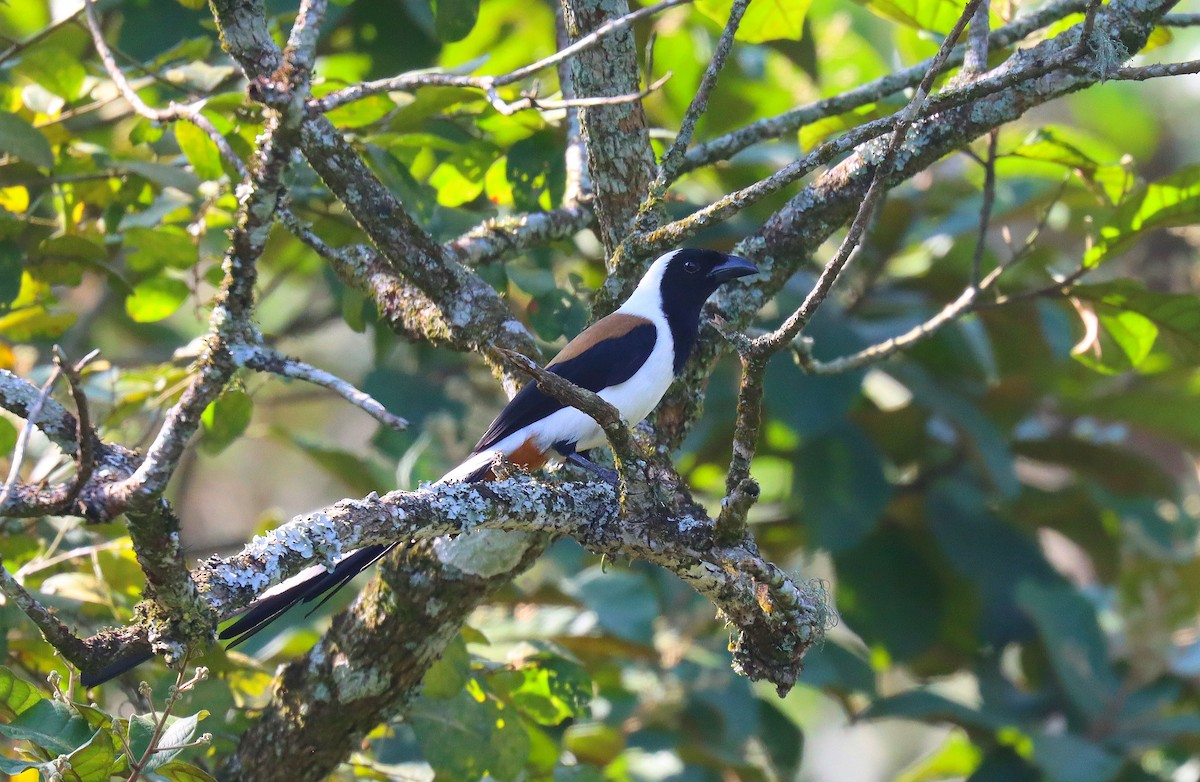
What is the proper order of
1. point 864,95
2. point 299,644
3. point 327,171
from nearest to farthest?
point 327,171, point 864,95, point 299,644

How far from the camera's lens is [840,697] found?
5113mm

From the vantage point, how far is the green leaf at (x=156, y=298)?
401 centimetres

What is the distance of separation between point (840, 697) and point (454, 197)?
2773mm

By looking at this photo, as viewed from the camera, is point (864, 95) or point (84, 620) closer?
point (84, 620)

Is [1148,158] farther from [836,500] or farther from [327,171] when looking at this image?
[327,171]

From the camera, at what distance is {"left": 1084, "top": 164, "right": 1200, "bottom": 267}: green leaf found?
3539mm

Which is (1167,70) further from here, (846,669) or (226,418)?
(846,669)

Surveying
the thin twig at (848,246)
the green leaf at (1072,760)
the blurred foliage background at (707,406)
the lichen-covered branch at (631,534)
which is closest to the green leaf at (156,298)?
the blurred foliage background at (707,406)

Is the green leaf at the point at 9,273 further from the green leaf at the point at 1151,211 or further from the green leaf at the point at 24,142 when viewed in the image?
the green leaf at the point at 1151,211

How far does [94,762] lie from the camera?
6.91ft

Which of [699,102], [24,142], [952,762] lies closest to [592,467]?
[699,102]

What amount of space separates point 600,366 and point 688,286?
0.61 m

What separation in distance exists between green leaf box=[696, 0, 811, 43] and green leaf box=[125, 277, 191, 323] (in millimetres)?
2015

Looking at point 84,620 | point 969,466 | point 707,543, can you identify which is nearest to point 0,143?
point 84,620
